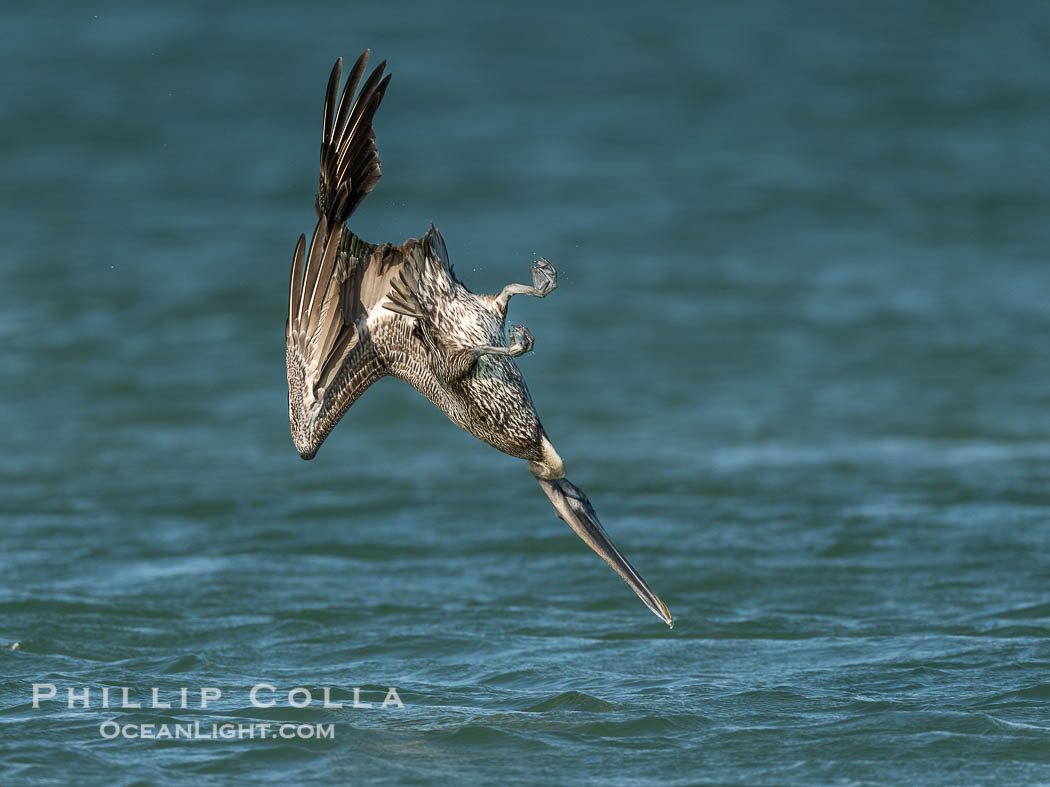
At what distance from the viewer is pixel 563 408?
46.1 ft

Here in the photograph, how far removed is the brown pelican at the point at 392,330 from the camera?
5516 mm

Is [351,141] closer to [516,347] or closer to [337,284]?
[337,284]

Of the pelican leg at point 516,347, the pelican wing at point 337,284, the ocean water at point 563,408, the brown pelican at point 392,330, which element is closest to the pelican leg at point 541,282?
the brown pelican at point 392,330

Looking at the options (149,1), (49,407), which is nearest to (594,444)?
(49,407)

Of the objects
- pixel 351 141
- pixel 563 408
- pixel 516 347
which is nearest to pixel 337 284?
pixel 351 141

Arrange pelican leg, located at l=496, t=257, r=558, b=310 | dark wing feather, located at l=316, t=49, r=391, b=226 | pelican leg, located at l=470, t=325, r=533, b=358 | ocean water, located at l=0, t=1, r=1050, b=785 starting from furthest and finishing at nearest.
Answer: ocean water, located at l=0, t=1, r=1050, b=785, dark wing feather, located at l=316, t=49, r=391, b=226, pelican leg, located at l=496, t=257, r=558, b=310, pelican leg, located at l=470, t=325, r=533, b=358

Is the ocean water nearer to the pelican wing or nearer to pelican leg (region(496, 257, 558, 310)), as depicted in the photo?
the pelican wing

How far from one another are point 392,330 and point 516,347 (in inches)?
38.7

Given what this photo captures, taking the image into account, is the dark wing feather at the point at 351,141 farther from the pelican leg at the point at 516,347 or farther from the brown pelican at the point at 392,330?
the pelican leg at the point at 516,347

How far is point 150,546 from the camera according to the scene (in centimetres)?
1000

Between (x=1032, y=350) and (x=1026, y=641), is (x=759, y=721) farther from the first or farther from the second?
(x=1032, y=350)

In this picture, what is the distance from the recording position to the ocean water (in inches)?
258

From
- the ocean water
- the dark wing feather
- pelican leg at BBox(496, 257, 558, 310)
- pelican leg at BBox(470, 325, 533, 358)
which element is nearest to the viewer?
pelican leg at BBox(470, 325, 533, 358)

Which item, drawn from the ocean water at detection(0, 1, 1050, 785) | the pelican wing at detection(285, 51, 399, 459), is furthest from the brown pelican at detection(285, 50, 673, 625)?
the ocean water at detection(0, 1, 1050, 785)
